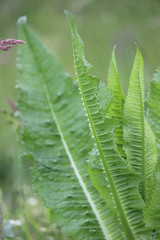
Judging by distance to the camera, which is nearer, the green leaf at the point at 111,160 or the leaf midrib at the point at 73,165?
the green leaf at the point at 111,160

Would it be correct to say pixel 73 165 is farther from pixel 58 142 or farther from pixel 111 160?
pixel 111 160

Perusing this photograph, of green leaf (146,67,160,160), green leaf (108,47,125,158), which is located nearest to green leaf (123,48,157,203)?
green leaf (108,47,125,158)

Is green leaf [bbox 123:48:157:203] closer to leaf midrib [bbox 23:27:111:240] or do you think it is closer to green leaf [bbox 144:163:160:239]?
green leaf [bbox 144:163:160:239]

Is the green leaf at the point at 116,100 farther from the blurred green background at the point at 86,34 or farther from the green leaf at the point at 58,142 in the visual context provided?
the blurred green background at the point at 86,34

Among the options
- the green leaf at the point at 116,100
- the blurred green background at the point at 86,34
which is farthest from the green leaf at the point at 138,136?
the blurred green background at the point at 86,34

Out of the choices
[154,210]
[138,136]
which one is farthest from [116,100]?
[154,210]
